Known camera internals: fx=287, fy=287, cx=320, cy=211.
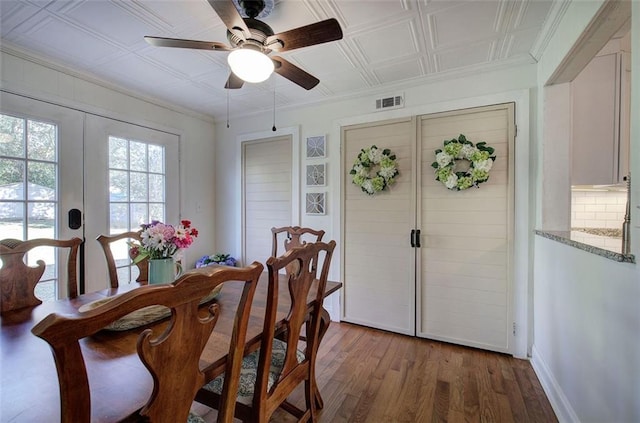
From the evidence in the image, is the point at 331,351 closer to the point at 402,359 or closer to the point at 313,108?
the point at 402,359

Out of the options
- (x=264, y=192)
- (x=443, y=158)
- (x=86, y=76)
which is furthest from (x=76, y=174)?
(x=443, y=158)

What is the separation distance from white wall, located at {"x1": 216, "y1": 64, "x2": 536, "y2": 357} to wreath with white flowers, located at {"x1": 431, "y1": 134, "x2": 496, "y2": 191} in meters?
0.26

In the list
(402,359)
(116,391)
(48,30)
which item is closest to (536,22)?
(402,359)

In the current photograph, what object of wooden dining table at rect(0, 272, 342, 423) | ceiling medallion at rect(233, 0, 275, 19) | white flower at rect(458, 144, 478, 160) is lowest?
wooden dining table at rect(0, 272, 342, 423)

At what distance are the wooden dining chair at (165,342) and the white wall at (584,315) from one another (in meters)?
1.42

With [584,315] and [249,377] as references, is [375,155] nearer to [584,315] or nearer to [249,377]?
[584,315]

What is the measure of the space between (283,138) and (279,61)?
170cm

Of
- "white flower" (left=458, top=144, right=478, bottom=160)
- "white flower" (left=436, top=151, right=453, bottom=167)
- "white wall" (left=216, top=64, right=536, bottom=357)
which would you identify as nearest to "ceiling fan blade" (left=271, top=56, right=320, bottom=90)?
"white wall" (left=216, top=64, right=536, bottom=357)

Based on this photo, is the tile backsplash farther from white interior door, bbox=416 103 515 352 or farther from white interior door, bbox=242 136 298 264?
white interior door, bbox=242 136 298 264

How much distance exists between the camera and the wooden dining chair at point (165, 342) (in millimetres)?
544

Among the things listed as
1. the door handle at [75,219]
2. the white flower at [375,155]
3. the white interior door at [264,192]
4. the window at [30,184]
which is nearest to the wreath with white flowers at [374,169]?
the white flower at [375,155]

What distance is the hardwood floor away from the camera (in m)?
1.72

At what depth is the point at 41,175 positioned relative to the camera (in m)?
2.30

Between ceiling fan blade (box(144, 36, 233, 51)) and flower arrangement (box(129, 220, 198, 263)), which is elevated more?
ceiling fan blade (box(144, 36, 233, 51))
